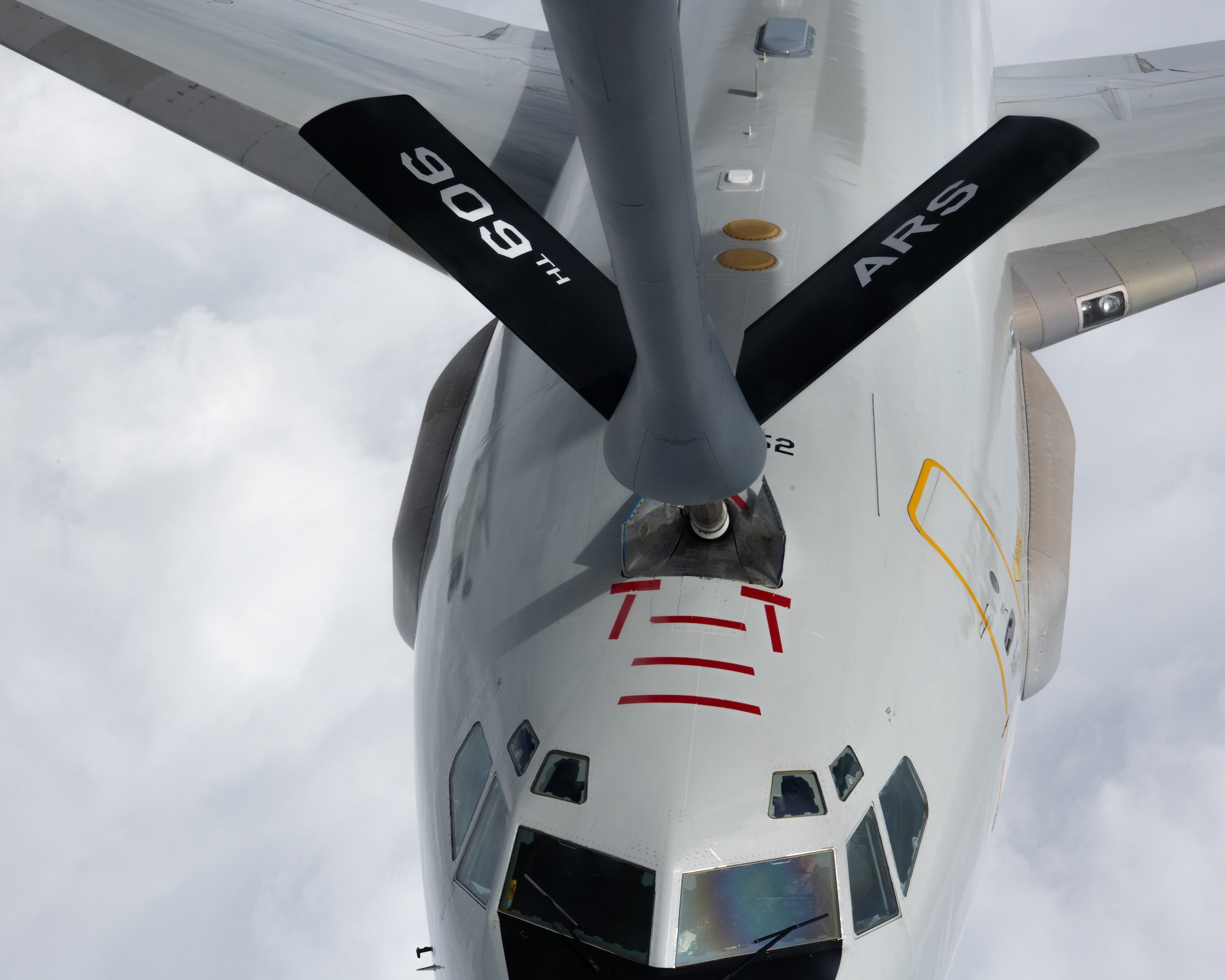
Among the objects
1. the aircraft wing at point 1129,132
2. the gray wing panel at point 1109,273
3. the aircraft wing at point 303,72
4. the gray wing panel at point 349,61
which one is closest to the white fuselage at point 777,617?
the aircraft wing at point 1129,132

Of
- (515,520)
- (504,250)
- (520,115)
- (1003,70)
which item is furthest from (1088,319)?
(504,250)

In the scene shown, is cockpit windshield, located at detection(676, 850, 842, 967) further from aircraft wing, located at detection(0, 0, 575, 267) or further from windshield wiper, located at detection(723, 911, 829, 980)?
aircraft wing, located at detection(0, 0, 575, 267)

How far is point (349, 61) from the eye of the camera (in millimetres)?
16438

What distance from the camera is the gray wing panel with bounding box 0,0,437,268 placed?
16.6 meters

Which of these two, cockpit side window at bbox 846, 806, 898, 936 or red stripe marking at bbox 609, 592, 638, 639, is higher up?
red stripe marking at bbox 609, 592, 638, 639

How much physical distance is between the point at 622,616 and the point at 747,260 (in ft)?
12.5

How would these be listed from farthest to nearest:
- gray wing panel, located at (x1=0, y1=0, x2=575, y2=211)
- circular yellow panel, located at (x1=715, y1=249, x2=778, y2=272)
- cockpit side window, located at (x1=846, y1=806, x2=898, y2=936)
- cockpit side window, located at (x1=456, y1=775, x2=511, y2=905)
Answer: gray wing panel, located at (x1=0, y1=0, x2=575, y2=211), circular yellow panel, located at (x1=715, y1=249, x2=778, y2=272), cockpit side window, located at (x1=456, y1=775, x2=511, y2=905), cockpit side window, located at (x1=846, y1=806, x2=898, y2=936)

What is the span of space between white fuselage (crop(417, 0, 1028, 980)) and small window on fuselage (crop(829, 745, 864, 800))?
0.06 metres

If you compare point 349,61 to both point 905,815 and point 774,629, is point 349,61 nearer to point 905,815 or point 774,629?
point 774,629

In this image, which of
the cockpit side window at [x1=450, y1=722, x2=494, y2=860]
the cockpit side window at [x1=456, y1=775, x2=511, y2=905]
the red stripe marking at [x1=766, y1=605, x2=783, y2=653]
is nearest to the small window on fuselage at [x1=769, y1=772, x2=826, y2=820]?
the red stripe marking at [x1=766, y1=605, x2=783, y2=653]

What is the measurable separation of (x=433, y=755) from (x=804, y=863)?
2.89 metres

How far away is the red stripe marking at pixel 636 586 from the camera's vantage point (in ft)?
26.1

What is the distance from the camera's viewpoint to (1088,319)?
15.9 meters

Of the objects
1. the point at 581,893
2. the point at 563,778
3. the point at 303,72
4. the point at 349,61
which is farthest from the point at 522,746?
the point at 349,61
